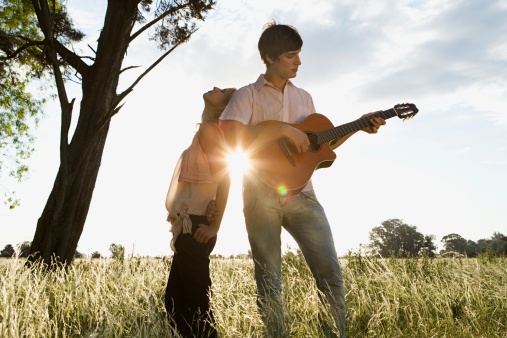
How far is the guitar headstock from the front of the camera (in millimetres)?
3742

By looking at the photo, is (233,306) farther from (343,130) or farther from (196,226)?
(343,130)

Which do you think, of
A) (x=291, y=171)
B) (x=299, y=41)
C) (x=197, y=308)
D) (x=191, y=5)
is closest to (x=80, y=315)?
(x=197, y=308)

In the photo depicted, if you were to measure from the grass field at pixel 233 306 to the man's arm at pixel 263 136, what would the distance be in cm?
106

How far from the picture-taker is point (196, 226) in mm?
2891

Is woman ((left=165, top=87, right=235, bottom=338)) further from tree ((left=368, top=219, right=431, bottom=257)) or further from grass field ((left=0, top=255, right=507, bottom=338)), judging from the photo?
tree ((left=368, top=219, right=431, bottom=257))

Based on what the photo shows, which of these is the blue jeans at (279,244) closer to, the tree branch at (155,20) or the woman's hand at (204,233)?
the woman's hand at (204,233)

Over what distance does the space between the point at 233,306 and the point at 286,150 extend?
1454mm

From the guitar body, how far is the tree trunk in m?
4.74

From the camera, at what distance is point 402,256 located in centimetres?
802

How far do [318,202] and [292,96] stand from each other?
81 cm

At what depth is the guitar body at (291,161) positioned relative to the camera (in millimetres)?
3188

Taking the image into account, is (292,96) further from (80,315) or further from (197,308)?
(80,315)

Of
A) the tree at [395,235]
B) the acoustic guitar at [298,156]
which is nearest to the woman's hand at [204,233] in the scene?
the acoustic guitar at [298,156]

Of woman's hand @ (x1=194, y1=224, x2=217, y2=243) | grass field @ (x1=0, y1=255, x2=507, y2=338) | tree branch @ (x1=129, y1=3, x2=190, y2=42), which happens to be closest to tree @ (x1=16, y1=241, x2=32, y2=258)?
grass field @ (x1=0, y1=255, x2=507, y2=338)
